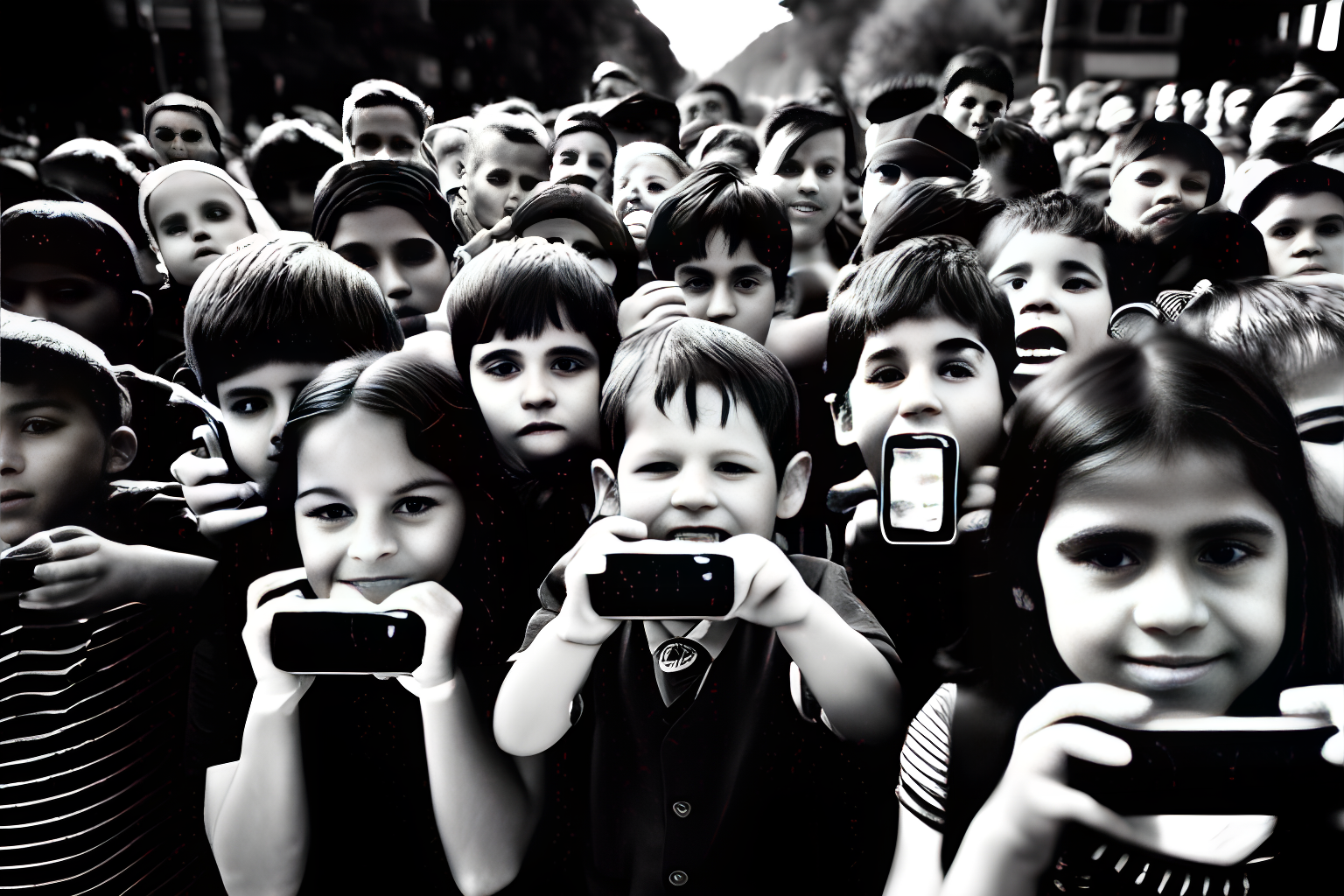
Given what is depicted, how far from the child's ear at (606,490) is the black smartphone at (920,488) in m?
0.44

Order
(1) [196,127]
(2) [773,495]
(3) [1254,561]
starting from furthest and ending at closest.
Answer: (1) [196,127] < (2) [773,495] < (3) [1254,561]

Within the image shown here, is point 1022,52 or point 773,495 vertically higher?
point 1022,52

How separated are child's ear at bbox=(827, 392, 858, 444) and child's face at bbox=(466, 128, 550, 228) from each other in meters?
0.68

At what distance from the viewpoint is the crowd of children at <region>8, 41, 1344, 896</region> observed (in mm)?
1238

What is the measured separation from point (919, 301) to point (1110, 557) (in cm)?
49

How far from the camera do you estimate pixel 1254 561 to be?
1.18 meters

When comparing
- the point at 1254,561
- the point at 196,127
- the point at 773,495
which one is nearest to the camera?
the point at 1254,561

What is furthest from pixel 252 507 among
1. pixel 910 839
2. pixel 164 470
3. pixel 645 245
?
pixel 910 839

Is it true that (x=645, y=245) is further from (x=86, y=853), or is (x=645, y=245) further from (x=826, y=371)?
(x=86, y=853)

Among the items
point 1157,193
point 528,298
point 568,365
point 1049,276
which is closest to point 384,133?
point 528,298

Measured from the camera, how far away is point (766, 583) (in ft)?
4.13

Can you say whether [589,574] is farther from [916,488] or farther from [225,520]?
[225,520]

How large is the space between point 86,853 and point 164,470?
0.71 m

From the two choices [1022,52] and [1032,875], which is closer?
[1032,875]
